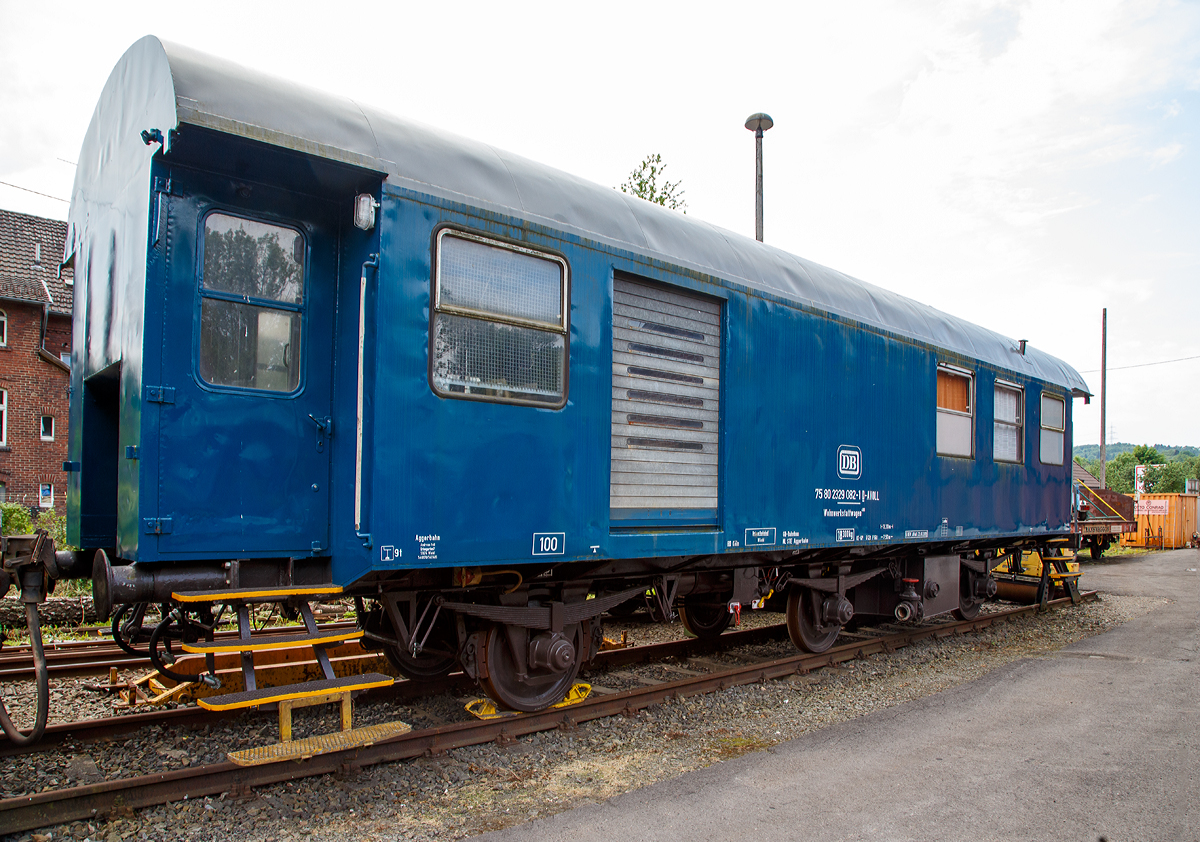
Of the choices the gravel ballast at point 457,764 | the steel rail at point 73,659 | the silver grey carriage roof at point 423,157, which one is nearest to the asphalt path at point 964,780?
the gravel ballast at point 457,764

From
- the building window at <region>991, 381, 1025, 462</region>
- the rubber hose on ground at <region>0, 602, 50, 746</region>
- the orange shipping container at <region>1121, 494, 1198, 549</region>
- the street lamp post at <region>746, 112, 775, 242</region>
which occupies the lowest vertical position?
the orange shipping container at <region>1121, 494, 1198, 549</region>

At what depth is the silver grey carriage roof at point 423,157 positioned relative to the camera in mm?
4020

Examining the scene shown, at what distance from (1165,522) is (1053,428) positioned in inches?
1088

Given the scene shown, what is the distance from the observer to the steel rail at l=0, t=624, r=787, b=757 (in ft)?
15.6

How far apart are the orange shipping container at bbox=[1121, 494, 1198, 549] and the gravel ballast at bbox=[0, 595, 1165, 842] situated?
1299 inches

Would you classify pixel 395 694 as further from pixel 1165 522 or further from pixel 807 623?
pixel 1165 522

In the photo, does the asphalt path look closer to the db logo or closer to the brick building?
the db logo

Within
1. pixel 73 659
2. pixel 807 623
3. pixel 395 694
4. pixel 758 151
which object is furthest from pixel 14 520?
pixel 758 151

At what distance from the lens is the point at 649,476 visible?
5.80 m

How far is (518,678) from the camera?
5410mm

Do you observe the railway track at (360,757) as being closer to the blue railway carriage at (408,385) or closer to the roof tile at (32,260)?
the blue railway carriage at (408,385)

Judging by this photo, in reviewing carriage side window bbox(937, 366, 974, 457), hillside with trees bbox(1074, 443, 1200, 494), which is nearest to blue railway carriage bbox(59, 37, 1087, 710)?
carriage side window bbox(937, 366, 974, 457)

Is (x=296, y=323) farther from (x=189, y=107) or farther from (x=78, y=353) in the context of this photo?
(x=78, y=353)

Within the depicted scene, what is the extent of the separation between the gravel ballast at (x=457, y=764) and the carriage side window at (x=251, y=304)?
2.23 m
